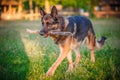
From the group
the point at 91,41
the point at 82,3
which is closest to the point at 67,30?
the point at 91,41

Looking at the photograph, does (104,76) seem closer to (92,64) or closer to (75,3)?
(92,64)

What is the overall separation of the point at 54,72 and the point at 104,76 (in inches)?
46.6

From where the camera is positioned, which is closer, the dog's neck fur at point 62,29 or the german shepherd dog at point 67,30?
the german shepherd dog at point 67,30

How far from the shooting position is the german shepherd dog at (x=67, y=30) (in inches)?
256

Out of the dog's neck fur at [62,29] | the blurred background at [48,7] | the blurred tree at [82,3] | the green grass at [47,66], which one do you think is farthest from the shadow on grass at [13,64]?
the blurred tree at [82,3]

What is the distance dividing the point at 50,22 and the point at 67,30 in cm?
72

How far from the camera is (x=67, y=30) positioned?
278 inches

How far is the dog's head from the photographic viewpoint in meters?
6.43

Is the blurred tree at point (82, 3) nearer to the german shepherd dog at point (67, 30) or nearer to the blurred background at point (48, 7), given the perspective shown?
the blurred background at point (48, 7)

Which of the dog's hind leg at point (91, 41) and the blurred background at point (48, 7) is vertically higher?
the dog's hind leg at point (91, 41)

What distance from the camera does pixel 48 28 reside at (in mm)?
6461

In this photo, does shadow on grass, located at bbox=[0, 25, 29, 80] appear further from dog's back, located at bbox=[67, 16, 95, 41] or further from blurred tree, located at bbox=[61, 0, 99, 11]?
blurred tree, located at bbox=[61, 0, 99, 11]

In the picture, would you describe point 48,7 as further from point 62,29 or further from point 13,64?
point 62,29

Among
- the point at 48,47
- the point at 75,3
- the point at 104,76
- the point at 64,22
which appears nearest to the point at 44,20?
the point at 64,22
